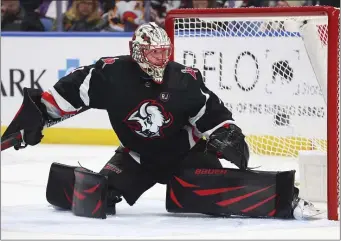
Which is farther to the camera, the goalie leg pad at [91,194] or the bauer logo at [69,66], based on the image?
the bauer logo at [69,66]

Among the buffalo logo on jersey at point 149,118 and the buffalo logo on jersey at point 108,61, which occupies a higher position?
the buffalo logo on jersey at point 108,61

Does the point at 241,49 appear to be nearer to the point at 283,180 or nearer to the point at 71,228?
the point at 283,180

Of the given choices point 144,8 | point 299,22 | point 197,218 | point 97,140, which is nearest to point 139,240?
point 197,218

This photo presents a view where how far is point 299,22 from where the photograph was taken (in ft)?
16.6

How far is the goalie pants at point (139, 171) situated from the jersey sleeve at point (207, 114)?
0.15 meters

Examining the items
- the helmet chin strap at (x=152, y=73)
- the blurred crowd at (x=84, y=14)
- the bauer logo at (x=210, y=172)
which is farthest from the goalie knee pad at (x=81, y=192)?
the blurred crowd at (x=84, y=14)

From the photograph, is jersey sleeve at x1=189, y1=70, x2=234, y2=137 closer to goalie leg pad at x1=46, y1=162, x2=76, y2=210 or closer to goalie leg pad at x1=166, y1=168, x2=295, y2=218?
goalie leg pad at x1=166, y1=168, x2=295, y2=218

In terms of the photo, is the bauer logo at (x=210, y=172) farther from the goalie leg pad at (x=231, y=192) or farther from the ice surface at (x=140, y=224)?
the ice surface at (x=140, y=224)

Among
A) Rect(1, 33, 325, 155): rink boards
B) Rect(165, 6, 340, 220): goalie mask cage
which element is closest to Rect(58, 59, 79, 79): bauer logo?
Rect(1, 33, 325, 155): rink boards

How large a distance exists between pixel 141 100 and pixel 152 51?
222 millimetres

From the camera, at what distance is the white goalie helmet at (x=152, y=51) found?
4352mm

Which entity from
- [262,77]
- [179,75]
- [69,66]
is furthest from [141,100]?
[69,66]

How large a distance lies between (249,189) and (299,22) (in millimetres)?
1038

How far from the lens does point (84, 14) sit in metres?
8.15
